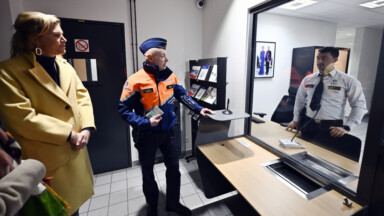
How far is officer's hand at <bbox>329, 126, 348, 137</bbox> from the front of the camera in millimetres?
1614

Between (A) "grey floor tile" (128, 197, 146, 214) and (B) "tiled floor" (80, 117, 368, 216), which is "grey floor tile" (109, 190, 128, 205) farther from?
(A) "grey floor tile" (128, 197, 146, 214)

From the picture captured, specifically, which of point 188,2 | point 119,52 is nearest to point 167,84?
point 119,52

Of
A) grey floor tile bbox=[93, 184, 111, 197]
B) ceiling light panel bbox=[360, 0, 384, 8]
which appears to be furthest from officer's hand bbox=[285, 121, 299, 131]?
grey floor tile bbox=[93, 184, 111, 197]

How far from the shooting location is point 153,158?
1.78 meters

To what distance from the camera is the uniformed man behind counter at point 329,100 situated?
4.98ft

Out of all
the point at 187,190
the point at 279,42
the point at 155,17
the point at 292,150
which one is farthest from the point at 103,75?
the point at 279,42

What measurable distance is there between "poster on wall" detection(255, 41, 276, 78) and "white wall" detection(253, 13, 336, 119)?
78 mm

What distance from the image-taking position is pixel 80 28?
2383 millimetres

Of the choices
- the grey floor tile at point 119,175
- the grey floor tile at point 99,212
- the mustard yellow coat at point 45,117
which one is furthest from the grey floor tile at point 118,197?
the mustard yellow coat at point 45,117

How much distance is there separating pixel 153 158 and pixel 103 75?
1.51 m

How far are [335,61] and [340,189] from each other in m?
1.05

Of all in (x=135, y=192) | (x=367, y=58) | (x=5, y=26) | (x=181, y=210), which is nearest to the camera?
(x=367, y=58)

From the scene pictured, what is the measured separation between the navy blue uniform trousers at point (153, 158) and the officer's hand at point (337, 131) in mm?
1475

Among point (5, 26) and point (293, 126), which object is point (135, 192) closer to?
point (293, 126)
